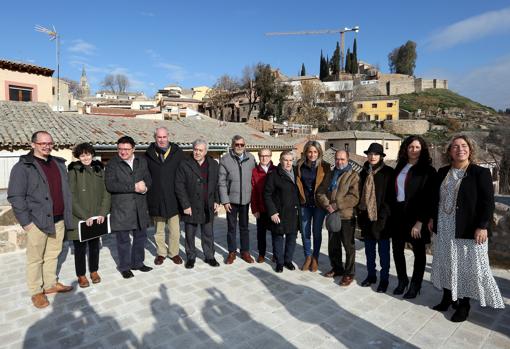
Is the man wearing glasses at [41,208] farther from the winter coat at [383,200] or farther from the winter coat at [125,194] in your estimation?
the winter coat at [383,200]

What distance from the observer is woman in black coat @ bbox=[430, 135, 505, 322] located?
Result: 302cm

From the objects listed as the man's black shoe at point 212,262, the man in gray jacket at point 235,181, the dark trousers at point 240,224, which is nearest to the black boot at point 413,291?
the man in gray jacket at point 235,181

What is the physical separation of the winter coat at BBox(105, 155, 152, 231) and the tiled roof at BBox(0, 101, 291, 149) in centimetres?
670

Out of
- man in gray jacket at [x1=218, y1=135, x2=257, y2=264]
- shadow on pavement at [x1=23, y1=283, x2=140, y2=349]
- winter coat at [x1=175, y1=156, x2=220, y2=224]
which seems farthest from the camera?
man in gray jacket at [x1=218, y1=135, x2=257, y2=264]

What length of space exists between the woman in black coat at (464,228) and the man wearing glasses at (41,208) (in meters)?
4.39

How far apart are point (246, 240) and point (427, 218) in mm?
2693

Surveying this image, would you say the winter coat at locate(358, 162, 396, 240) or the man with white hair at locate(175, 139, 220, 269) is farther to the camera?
the man with white hair at locate(175, 139, 220, 269)

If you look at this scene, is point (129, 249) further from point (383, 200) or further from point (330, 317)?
point (383, 200)

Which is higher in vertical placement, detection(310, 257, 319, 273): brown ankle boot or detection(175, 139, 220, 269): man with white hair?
detection(175, 139, 220, 269): man with white hair

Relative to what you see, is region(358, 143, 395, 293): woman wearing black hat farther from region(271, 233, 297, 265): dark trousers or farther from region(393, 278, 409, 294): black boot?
region(271, 233, 297, 265): dark trousers

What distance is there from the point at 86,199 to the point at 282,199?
2637 mm

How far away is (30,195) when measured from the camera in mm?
3414

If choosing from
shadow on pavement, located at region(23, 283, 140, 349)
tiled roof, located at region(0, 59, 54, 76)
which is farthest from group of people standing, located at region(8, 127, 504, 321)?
tiled roof, located at region(0, 59, 54, 76)

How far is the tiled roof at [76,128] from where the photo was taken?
33.5 feet
